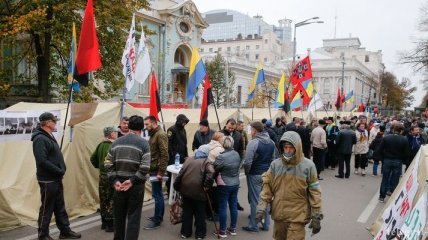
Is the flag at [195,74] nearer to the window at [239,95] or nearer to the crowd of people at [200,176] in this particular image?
the crowd of people at [200,176]

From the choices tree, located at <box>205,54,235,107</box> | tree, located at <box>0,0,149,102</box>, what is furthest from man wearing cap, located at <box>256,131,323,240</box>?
tree, located at <box>205,54,235,107</box>

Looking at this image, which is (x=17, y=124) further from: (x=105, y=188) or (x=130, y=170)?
(x=130, y=170)

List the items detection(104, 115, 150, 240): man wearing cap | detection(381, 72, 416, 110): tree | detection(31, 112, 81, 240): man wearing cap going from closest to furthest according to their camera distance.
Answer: detection(104, 115, 150, 240): man wearing cap, detection(31, 112, 81, 240): man wearing cap, detection(381, 72, 416, 110): tree

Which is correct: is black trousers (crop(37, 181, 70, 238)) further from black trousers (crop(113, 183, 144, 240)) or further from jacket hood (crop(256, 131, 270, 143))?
jacket hood (crop(256, 131, 270, 143))

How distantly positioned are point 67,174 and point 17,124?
1.30m

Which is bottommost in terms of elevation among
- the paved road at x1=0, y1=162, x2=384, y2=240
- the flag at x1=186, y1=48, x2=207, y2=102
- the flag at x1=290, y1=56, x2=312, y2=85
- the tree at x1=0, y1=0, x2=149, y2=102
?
the paved road at x1=0, y1=162, x2=384, y2=240

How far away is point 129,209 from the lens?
519cm

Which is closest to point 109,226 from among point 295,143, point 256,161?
point 256,161

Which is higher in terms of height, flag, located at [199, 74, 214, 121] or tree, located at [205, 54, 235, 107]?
tree, located at [205, 54, 235, 107]

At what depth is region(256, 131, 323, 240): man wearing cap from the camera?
4395mm

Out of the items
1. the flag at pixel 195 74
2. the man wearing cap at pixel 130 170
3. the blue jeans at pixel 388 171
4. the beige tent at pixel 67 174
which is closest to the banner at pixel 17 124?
the beige tent at pixel 67 174

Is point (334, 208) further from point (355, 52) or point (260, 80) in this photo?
point (355, 52)

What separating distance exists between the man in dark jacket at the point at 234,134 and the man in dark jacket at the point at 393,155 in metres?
3.52

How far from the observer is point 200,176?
20.0 feet
